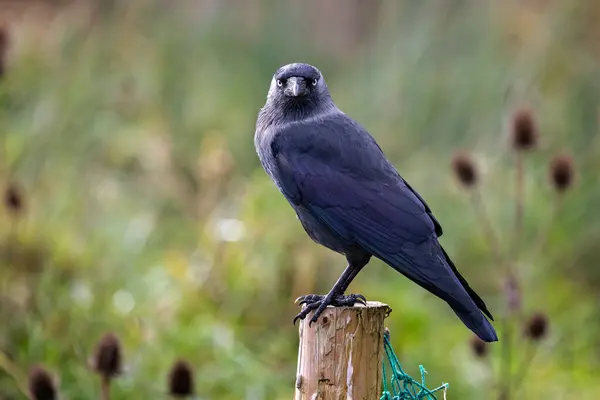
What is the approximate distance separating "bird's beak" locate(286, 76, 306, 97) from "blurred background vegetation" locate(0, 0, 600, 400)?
134cm

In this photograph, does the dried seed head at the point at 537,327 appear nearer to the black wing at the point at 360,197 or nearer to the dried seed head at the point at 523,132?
the dried seed head at the point at 523,132

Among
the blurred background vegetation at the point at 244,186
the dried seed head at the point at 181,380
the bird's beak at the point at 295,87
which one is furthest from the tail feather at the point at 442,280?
the blurred background vegetation at the point at 244,186

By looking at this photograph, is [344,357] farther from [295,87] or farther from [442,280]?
[295,87]

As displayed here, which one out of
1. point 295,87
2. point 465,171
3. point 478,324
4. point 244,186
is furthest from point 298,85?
point 244,186

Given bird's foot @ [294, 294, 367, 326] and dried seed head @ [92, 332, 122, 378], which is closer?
bird's foot @ [294, 294, 367, 326]

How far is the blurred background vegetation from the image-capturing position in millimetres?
4625

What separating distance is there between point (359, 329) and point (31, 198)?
10.9ft

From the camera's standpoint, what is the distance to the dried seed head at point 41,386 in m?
3.34

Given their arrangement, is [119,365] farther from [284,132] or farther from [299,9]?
[299,9]

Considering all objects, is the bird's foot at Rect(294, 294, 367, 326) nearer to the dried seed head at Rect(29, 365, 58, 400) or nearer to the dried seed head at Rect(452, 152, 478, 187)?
the dried seed head at Rect(29, 365, 58, 400)

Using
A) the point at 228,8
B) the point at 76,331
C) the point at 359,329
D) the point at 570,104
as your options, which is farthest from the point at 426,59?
the point at 359,329

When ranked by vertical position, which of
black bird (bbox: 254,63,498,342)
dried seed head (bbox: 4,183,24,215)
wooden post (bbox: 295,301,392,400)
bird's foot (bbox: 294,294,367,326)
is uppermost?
dried seed head (bbox: 4,183,24,215)

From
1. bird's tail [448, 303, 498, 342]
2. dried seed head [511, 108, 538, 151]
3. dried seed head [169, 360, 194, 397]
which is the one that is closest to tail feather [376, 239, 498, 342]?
bird's tail [448, 303, 498, 342]

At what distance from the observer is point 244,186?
6.09 m
